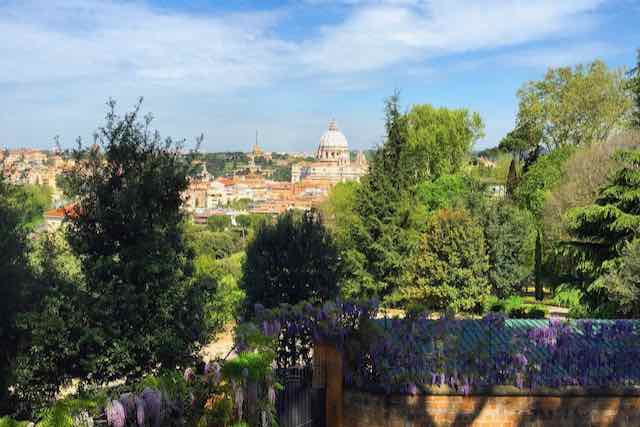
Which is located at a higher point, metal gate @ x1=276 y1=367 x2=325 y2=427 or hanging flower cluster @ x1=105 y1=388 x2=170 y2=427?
hanging flower cluster @ x1=105 y1=388 x2=170 y2=427

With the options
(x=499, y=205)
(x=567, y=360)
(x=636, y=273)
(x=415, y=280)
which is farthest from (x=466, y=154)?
(x=567, y=360)

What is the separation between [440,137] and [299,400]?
3518 cm

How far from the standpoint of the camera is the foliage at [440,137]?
3975 centimetres

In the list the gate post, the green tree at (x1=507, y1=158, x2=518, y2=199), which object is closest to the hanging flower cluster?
the gate post

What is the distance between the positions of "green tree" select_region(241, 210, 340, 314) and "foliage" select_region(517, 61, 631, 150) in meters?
23.7

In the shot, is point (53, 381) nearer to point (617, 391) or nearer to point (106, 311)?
point (106, 311)

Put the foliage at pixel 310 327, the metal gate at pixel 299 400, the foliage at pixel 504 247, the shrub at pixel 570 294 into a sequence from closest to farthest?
the metal gate at pixel 299 400, the foliage at pixel 310 327, the shrub at pixel 570 294, the foliage at pixel 504 247

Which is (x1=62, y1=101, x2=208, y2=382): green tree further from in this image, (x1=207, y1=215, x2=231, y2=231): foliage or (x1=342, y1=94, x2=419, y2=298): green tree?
(x1=207, y1=215, x2=231, y2=231): foliage

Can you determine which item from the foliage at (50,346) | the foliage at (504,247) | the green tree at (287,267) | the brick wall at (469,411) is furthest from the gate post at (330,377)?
the foliage at (504,247)

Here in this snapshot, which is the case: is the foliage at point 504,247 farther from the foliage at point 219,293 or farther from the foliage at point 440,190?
the foliage at point 219,293

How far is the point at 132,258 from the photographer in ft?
27.9

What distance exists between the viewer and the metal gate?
6445mm

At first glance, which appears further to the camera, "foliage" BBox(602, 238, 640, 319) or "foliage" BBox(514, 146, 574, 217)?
"foliage" BBox(514, 146, 574, 217)

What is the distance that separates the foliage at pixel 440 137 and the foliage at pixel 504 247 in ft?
43.2
